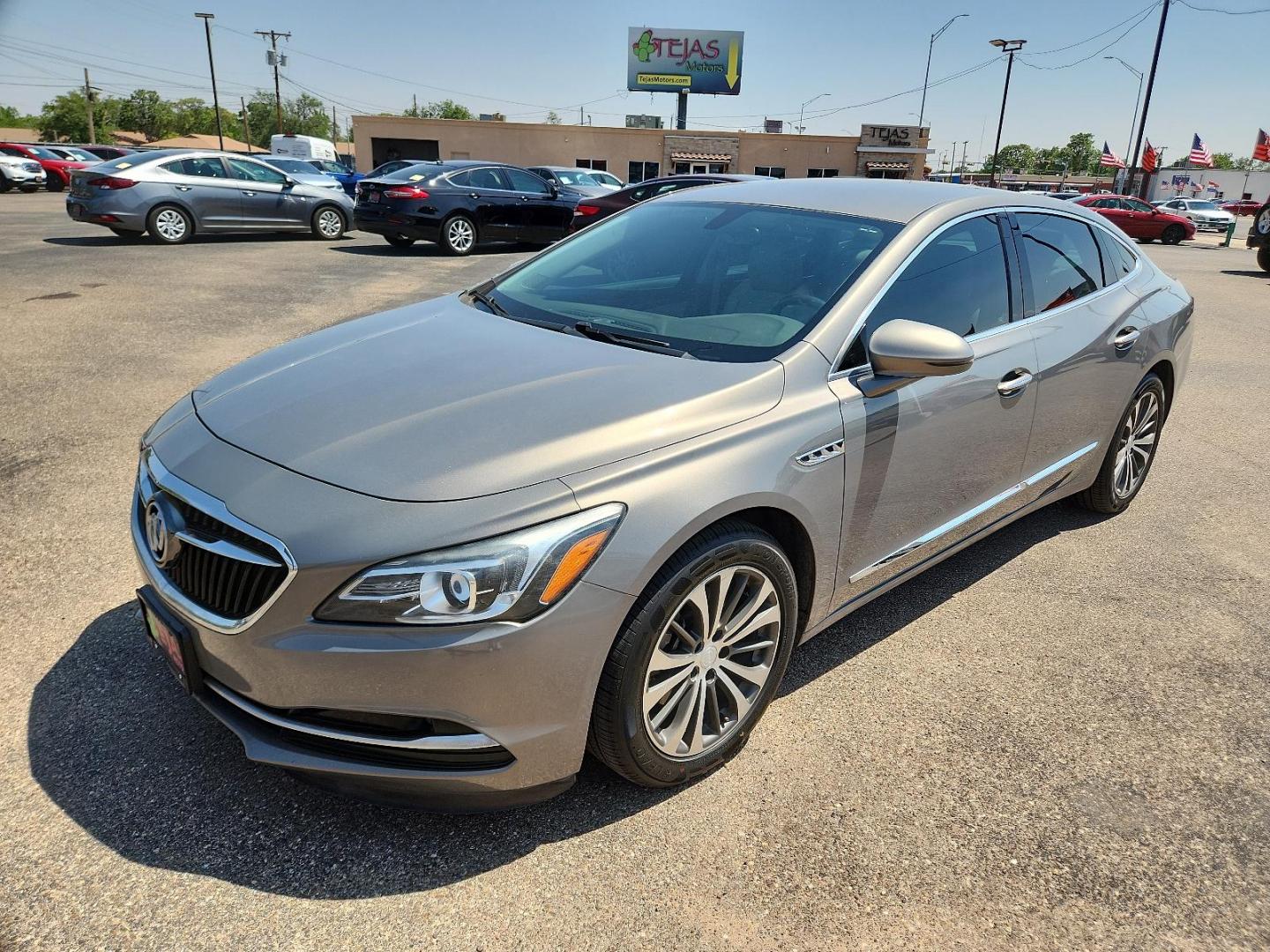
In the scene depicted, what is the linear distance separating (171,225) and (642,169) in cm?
4244

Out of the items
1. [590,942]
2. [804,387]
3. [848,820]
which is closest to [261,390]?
[804,387]

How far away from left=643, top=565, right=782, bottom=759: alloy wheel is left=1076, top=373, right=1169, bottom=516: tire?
276 cm

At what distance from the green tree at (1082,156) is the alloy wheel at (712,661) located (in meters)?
148

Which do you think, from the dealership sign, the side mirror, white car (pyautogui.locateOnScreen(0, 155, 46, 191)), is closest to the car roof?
the side mirror

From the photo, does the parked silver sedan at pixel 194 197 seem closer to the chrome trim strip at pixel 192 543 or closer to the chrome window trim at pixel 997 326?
the chrome trim strip at pixel 192 543

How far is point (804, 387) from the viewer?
2678 mm

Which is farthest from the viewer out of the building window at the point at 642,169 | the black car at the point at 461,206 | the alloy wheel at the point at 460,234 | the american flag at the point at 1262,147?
the building window at the point at 642,169

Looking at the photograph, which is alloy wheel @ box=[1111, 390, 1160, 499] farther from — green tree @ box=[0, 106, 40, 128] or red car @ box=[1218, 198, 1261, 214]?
green tree @ box=[0, 106, 40, 128]

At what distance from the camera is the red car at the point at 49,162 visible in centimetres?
2930

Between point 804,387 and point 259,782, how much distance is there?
194cm

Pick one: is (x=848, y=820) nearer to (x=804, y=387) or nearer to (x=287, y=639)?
(x=804, y=387)

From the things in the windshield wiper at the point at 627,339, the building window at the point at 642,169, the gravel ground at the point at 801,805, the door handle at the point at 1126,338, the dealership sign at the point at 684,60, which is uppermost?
the dealership sign at the point at 684,60

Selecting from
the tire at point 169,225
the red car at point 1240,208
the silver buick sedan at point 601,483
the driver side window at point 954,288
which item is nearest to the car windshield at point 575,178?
the tire at point 169,225

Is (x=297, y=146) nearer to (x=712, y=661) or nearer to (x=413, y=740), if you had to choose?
(x=712, y=661)
